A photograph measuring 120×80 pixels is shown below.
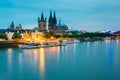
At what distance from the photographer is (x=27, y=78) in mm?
14047

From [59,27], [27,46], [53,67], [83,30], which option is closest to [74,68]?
[53,67]

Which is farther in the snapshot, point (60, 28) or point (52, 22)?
point (60, 28)

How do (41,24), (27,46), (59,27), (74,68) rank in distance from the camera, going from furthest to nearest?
(59,27) < (41,24) < (27,46) < (74,68)

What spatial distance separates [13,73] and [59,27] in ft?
261

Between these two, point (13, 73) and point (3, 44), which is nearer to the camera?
point (13, 73)

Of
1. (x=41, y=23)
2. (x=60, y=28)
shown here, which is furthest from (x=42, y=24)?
(x=60, y=28)

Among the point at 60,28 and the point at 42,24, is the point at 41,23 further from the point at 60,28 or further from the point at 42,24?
the point at 60,28

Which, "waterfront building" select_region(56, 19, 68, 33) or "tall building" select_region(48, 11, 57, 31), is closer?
"tall building" select_region(48, 11, 57, 31)

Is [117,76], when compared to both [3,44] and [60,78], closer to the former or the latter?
[60,78]

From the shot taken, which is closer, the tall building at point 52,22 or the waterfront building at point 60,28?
the tall building at point 52,22

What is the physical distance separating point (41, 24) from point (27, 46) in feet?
158

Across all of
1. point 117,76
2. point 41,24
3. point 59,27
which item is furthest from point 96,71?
point 59,27

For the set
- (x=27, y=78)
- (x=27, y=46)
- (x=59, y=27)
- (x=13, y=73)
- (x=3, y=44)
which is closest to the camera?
(x=27, y=78)

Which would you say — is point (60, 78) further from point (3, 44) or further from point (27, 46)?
point (3, 44)
